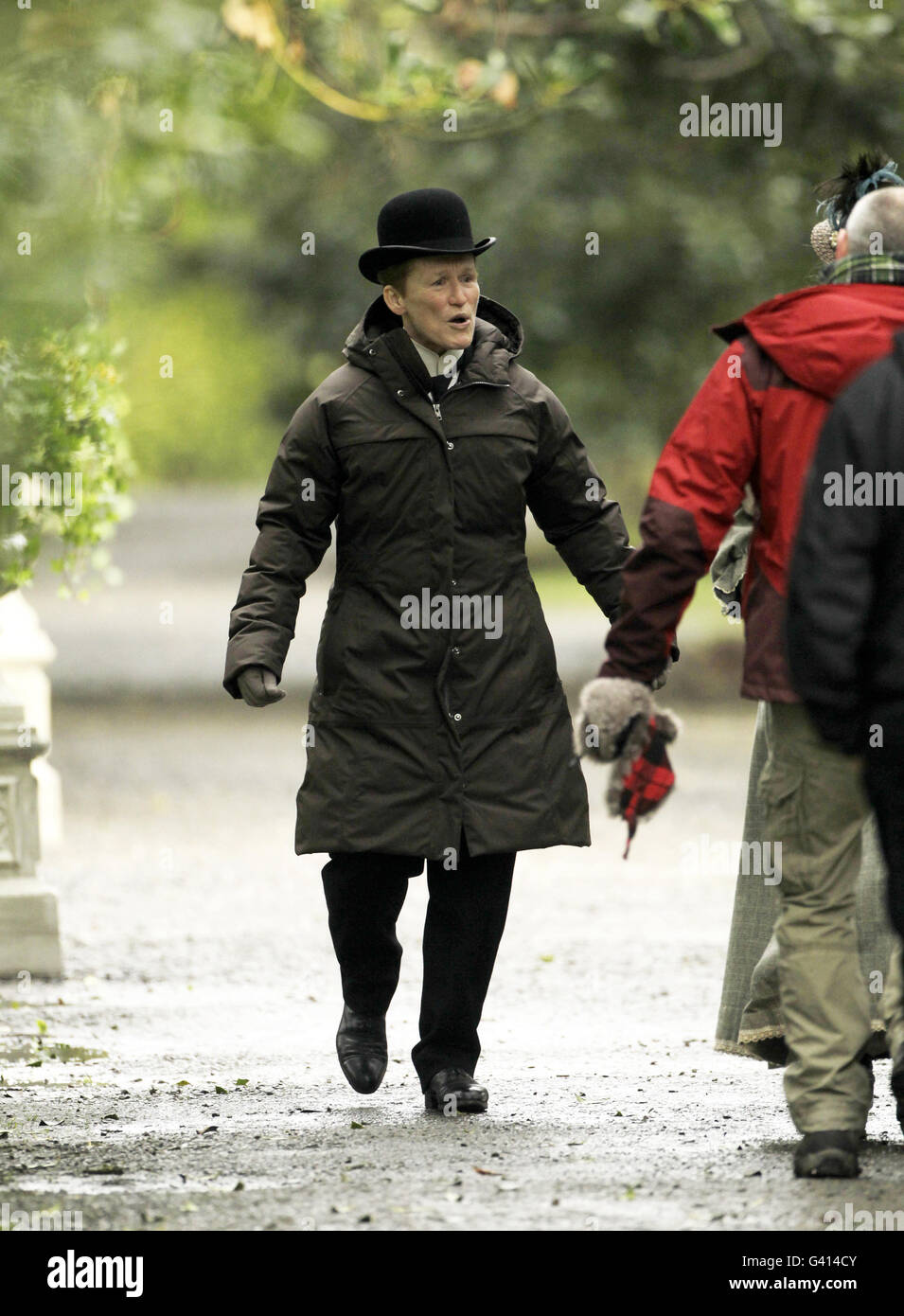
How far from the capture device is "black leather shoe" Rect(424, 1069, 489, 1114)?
5277 mm

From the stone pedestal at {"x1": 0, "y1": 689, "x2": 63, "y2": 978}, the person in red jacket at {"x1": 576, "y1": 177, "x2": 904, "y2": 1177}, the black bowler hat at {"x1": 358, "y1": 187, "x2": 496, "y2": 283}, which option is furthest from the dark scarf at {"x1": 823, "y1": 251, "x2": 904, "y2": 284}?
the stone pedestal at {"x1": 0, "y1": 689, "x2": 63, "y2": 978}

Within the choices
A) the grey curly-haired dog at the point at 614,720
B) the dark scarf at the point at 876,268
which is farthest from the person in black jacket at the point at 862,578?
the grey curly-haired dog at the point at 614,720

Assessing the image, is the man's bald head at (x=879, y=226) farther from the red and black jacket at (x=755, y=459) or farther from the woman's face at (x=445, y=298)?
the woman's face at (x=445, y=298)

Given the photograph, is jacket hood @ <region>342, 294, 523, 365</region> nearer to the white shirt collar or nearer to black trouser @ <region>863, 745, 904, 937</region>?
the white shirt collar

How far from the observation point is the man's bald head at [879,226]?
4.42 m

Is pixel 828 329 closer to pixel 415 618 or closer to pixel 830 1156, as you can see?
pixel 415 618

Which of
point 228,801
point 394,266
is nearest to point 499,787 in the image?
point 394,266

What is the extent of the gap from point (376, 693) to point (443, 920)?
1.92ft

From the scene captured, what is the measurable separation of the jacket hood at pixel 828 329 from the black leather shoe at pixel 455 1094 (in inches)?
75.9

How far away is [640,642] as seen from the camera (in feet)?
14.7

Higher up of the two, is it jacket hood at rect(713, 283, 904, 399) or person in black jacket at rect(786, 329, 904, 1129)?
jacket hood at rect(713, 283, 904, 399)

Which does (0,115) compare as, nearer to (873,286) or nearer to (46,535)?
(873,286)

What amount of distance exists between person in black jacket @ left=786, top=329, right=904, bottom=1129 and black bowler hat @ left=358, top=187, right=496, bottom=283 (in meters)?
1.32

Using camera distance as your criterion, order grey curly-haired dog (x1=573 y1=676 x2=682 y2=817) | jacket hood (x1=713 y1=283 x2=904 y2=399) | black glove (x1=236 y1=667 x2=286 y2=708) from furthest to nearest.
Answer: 1. black glove (x1=236 y1=667 x2=286 y2=708)
2. grey curly-haired dog (x1=573 y1=676 x2=682 y2=817)
3. jacket hood (x1=713 y1=283 x2=904 y2=399)
